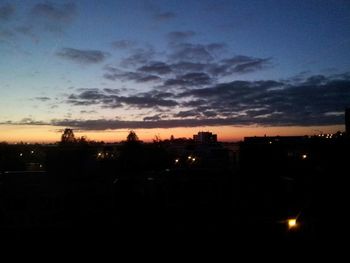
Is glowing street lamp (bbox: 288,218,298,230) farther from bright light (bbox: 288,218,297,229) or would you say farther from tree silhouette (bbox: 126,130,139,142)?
tree silhouette (bbox: 126,130,139,142)

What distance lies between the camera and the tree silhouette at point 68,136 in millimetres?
45500

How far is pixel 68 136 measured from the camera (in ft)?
151

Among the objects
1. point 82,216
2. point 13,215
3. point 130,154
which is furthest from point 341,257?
point 130,154

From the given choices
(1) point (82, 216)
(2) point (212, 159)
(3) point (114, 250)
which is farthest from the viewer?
(2) point (212, 159)

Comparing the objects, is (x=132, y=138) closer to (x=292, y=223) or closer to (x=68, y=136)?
(x=68, y=136)

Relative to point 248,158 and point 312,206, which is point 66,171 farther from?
point 312,206

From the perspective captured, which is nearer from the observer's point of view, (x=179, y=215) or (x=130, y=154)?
(x=179, y=215)

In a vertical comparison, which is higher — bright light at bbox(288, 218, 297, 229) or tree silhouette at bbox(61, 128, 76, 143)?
tree silhouette at bbox(61, 128, 76, 143)

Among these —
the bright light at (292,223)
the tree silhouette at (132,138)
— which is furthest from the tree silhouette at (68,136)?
the bright light at (292,223)

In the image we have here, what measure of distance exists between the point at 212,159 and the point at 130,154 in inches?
590

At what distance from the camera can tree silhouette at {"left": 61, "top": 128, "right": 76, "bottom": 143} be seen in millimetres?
45500

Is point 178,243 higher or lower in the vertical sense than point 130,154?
lower

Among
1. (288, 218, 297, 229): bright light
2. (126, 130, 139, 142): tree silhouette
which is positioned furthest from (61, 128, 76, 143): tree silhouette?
(288, 218, 297, 229): bright light

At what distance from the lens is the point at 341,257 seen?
30.1 ft
